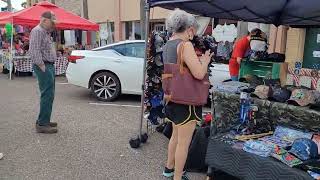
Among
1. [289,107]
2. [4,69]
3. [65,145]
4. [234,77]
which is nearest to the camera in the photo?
[289,107]

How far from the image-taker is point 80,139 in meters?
5.39

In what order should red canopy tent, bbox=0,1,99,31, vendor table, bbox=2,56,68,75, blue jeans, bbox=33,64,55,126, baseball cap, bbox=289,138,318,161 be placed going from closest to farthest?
baseball cap, bbox=289,138,318,161
blue jeans, bbox=33,64,55,126
red canopy tent, bbox=0,1,99,31
vendor table, bbox=2,56,68,75

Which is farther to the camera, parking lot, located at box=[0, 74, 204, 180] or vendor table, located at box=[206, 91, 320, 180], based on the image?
parking lot, located at box=[0, 74, 204, 180]

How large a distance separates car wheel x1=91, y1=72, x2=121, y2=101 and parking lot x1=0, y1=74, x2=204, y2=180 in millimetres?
321

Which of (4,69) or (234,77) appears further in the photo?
(4,69)

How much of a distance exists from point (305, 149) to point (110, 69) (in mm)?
Answer: 5601

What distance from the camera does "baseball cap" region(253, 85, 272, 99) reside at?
12.4 ft

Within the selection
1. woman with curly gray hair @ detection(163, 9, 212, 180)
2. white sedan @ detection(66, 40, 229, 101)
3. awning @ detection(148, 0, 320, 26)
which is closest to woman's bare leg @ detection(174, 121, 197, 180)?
woman with curly gray hair @ detection(163, 9, 212, 180)

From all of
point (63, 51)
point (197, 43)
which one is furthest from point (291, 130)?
point (63, 51)

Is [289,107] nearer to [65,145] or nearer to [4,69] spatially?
[65,145]

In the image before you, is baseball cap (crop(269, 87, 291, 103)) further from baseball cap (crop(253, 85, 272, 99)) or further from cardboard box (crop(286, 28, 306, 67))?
cardboard box (crop(286, 28, 306, 67))

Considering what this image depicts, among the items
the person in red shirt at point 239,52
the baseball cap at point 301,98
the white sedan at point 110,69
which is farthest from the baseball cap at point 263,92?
the white sedan at point 110,69

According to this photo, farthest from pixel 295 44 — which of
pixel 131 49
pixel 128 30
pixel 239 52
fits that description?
pixel 128 30

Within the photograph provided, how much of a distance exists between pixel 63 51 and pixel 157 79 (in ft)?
33.9
